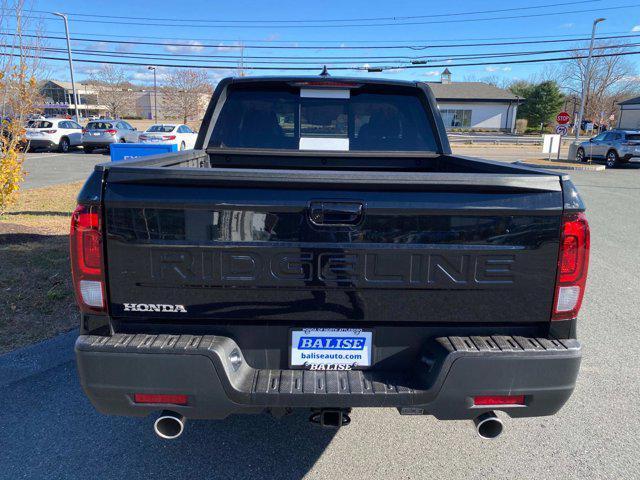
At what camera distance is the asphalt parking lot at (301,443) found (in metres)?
2.79

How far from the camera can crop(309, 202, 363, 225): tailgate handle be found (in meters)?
2.15

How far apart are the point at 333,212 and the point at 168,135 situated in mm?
22433

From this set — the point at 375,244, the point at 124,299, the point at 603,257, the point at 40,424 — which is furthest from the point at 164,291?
the point at 603,257

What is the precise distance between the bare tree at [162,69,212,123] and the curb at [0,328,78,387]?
60.1 m

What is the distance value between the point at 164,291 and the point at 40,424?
68.2 inches

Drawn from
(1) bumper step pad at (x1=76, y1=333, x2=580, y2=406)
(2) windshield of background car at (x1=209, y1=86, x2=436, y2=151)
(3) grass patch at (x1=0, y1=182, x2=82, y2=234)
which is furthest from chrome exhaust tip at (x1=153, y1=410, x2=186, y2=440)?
(3) grass patch at (x1=0, y1=182, x2=82, y2=234)

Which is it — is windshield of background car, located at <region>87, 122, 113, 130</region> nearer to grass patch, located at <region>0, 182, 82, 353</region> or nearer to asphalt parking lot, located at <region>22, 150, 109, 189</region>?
asphalt parking lot, located at <region>22, 150, 109, 189</region>

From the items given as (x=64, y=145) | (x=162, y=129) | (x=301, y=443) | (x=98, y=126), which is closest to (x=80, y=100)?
(x=64, y=145)

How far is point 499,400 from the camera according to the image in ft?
7.56

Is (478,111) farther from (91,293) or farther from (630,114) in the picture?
(91,293)

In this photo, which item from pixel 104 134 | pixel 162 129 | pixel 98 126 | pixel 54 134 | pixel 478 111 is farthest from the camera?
pixel 478 111

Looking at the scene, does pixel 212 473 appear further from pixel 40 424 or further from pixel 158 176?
pixel 158 176

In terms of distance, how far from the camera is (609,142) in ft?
80.0

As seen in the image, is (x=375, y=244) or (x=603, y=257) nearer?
(x=375, y=244)
